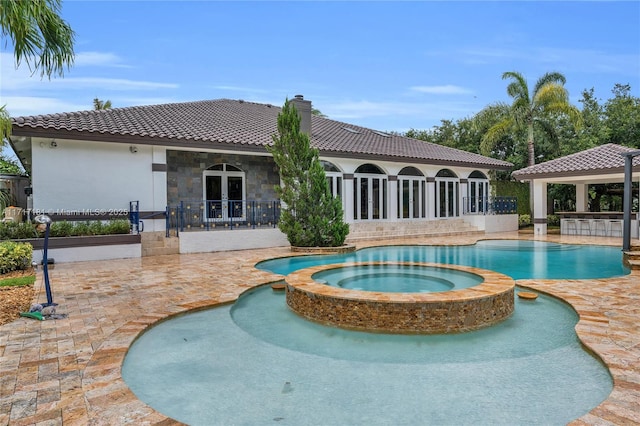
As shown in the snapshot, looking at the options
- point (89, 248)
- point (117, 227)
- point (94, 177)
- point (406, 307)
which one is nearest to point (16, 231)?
point (89, 248)

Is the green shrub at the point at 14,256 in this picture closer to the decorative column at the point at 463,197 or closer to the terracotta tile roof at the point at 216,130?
the terracotta tile roof at the point at 216,130

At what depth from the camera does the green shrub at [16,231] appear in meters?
10.8

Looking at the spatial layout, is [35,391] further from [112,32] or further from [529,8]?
[529,8]

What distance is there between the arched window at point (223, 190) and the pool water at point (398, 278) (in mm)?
8502

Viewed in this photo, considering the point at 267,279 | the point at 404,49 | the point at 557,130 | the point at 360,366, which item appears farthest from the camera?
the point at 557,130

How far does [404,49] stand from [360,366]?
775 inches

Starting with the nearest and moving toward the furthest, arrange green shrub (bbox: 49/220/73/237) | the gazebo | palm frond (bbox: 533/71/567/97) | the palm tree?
green shrub (bbox: 49/220/73/237) → the gazebo → the palm tree → palm frond (bbox: 533/71/567/97)

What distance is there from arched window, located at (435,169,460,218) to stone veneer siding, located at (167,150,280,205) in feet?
30.0

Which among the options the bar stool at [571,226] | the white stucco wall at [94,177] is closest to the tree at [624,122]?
the bar stool at [571,226]

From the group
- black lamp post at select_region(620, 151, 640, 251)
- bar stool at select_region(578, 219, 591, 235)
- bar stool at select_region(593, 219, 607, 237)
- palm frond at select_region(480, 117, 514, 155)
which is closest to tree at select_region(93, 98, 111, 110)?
palm frond at select_region(480, 117, 514, 155)

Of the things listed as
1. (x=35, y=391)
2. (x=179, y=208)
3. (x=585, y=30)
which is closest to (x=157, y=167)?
(x=179, y=208)

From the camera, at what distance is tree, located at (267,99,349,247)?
545 inches

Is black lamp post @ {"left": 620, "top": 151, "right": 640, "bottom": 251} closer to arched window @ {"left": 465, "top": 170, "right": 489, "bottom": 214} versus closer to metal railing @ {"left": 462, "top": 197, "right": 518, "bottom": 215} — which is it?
metal railing @ {"left": 462, "top": 197, "right": 518, "bottom": 215}

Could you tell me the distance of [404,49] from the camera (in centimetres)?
2102
